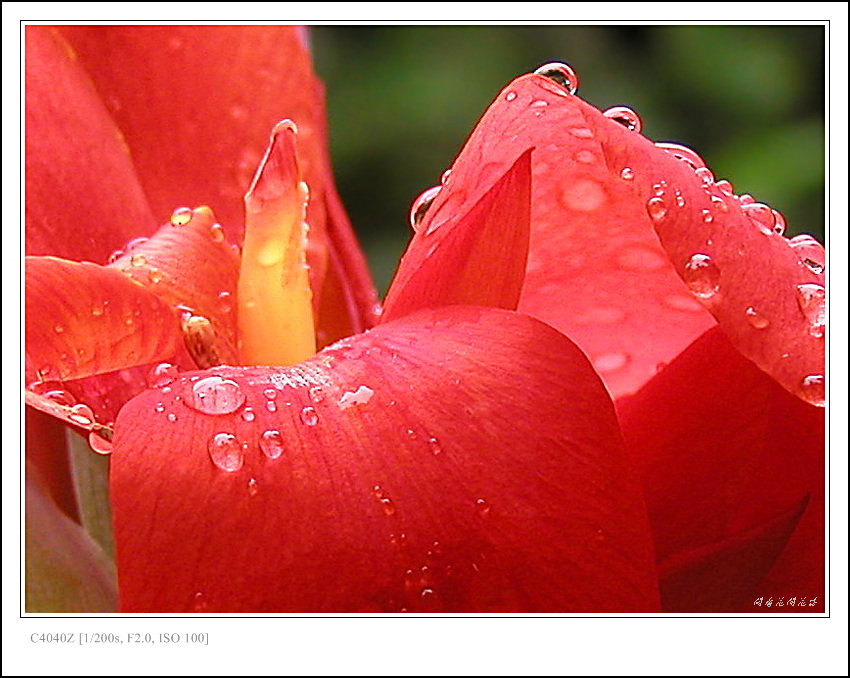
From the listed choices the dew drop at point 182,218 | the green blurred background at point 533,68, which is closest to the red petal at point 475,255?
the dew drop at point 182,218

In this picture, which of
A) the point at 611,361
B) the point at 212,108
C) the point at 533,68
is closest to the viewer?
the point at 611,361

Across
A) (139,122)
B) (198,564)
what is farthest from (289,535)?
(139,122)

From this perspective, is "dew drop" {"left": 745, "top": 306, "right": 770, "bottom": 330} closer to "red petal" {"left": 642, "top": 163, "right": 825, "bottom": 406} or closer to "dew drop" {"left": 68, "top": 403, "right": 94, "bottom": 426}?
"red petal" {"left": 642, "top": 163, "right": 825, "bottom": 406}

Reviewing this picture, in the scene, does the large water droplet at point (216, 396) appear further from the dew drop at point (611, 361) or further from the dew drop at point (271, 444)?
the dew drop at point (611, 361)

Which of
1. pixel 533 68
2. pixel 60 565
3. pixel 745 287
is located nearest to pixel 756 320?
pixel 745 287

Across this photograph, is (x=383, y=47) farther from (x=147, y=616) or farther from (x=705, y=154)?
(x=147, y=616)

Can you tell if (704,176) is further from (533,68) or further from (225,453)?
(533,68)
